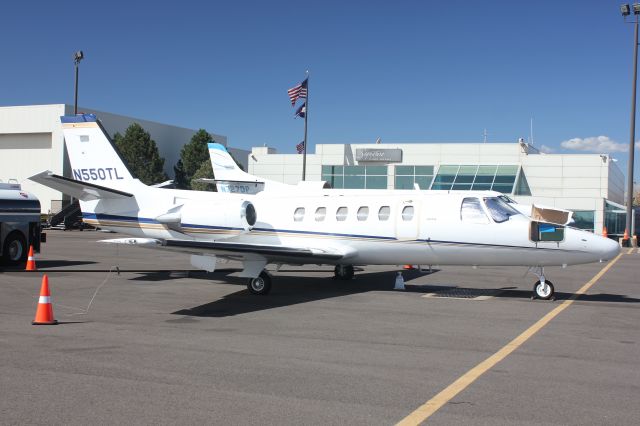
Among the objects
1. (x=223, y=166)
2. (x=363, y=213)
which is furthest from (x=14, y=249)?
(x=223, y=166)

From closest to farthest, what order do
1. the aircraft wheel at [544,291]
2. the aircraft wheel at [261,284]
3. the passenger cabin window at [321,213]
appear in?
the aircraft wheel at [544,291] → the aircraft wheel at [261,284] → the passenger cabin window at [321,213]

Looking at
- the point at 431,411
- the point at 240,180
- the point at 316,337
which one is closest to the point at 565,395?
the point at 431,411

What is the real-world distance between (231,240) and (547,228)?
26.6 feet

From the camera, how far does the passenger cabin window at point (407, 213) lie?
15141mm

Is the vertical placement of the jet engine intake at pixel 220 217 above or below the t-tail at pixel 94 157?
below

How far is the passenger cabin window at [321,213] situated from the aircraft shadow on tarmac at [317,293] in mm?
1843

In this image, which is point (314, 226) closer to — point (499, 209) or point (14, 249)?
point (499, 209)

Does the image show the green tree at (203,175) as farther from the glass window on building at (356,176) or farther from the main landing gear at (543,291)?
the main landing gear at (543,291)

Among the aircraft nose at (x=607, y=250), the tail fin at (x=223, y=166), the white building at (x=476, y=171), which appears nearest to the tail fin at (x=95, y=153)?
the tail fin at (x=223, y=166)

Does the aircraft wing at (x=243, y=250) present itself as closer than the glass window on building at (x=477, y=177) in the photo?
Yes

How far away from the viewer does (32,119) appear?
64.2 meters

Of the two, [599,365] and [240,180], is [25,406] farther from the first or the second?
[240,180]

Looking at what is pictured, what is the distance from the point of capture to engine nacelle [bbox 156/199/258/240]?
53.8 feet

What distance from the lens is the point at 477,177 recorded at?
4919 centimetres
